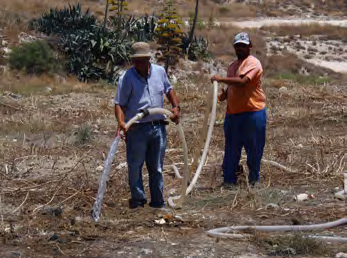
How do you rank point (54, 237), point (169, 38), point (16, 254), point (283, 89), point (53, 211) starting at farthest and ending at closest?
1. point (169, 38)
2. point (283, 89)
3. point (53, 211)
4. point (54, 237)
5. point (16, 254)

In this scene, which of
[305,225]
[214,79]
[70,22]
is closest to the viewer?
[305,225]

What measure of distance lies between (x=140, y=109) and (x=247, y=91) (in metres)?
1.23

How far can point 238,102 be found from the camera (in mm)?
6047

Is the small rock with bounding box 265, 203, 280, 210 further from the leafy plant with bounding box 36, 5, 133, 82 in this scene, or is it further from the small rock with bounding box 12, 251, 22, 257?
the leafy plant with bounding box 36, 5, 133, 82

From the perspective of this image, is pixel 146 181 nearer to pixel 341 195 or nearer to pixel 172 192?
pixel 172 192

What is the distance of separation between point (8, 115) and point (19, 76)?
237 inches

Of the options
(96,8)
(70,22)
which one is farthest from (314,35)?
(70,22)

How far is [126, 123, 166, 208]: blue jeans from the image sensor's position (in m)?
5.32

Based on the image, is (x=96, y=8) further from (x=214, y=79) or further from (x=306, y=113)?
(x=214, y=79)

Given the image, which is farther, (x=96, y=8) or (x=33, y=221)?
(x=96, y=8)

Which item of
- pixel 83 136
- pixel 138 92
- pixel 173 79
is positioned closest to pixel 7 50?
pixel 173 79

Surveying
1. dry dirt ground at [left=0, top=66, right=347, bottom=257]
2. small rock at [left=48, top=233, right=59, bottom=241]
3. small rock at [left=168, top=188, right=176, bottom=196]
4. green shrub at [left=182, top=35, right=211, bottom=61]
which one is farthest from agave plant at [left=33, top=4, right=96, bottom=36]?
small rock at [left=48, top=233, right=59, bottom=241]

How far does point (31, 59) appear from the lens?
682 inches

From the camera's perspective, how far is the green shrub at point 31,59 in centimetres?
1731
